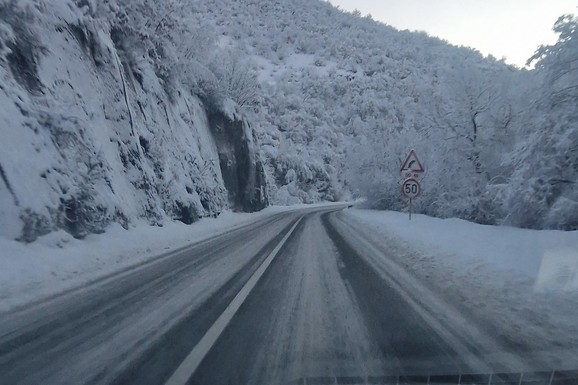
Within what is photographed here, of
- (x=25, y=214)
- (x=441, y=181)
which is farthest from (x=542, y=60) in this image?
(x=25, y=214)

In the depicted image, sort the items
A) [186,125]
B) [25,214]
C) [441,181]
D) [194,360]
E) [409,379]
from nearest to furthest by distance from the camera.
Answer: [409,379] → [194,360] → [25,214] → [441,181] → [186,125]

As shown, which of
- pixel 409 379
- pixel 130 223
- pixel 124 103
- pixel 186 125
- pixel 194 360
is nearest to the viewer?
pixel 409 379

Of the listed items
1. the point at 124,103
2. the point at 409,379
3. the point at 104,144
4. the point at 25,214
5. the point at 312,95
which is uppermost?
the point at 312,95

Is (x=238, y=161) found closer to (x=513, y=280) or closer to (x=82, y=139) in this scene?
(x=82, y=139)

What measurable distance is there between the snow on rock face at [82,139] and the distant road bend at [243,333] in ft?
11.0

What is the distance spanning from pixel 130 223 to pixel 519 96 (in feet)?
52.9

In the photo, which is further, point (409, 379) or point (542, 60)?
point (542, 60)

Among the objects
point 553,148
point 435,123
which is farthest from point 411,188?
point 435,123

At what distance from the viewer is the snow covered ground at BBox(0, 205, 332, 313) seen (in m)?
6.65

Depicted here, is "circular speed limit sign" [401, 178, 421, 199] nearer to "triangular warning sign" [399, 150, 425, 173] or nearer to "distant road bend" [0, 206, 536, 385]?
"triangular warning sign" [399, 150, 425, 173]

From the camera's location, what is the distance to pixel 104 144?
14.0 metres

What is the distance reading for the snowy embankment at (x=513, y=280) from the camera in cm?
450

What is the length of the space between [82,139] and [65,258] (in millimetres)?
4342

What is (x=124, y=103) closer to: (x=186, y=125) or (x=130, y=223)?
(x=130, y=223)
